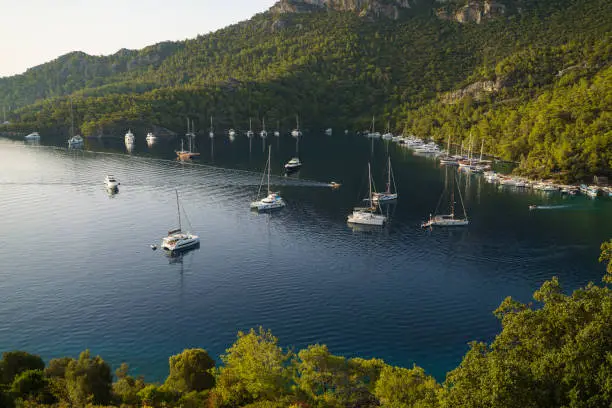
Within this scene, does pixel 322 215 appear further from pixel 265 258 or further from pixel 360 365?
pixel 360 365

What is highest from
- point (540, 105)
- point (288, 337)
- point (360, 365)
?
point (540, 105)

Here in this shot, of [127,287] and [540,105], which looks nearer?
[127,287]

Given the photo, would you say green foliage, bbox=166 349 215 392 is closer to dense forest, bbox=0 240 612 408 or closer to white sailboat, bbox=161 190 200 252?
dense forest, bbox=0 240 612 408

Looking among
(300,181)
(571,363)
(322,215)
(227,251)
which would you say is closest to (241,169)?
(300,181)

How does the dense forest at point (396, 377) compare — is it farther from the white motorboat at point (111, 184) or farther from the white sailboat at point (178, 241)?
the white motorboat at point (111, 184)

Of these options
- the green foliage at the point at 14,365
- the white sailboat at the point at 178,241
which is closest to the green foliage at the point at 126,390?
the green foliage at the point at 14,365
